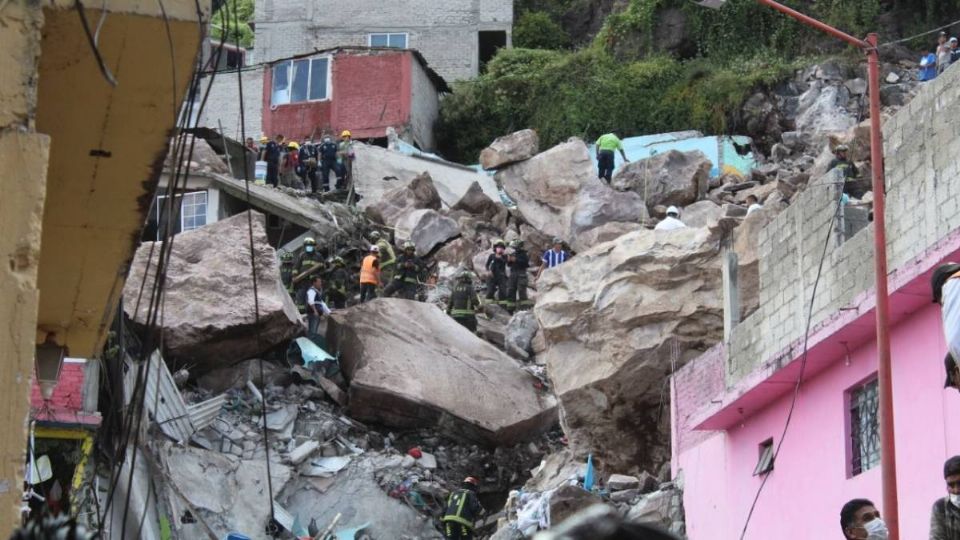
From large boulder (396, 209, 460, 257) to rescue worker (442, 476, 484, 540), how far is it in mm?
10631

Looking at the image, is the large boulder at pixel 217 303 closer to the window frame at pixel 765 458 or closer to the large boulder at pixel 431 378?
the large boulder at pixel 431 378

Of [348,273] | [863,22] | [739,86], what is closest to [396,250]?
[348,273]

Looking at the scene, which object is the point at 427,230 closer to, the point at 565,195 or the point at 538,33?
the point at 565,195

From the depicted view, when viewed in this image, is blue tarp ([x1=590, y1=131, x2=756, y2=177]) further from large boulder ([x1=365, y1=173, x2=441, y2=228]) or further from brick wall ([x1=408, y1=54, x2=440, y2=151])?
brick wall ([x1=408, y1=54, x2=440, y2=151])

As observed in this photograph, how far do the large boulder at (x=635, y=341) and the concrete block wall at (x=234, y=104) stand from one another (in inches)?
885

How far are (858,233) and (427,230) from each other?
18.7 m

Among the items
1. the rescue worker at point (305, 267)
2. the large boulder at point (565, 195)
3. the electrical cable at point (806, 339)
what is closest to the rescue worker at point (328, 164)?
the large boulder at point (565, 195)

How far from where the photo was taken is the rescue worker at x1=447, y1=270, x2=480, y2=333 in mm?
27141

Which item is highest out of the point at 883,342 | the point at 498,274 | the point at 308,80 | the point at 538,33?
the point at 538,33

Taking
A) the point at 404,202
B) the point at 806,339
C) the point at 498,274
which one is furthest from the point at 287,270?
the point at 806,339

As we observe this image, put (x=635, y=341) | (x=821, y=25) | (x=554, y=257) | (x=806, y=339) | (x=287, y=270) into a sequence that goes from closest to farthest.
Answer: (x=821, y=25) < (x=806, y=339) < (x=635, y=341) < (x=554, y=257) < (x=287, y=270)

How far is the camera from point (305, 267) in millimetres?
28859

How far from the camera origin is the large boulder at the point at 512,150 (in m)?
35.5

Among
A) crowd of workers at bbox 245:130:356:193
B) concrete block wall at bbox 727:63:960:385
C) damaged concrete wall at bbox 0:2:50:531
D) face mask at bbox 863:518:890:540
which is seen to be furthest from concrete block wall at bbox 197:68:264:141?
damaged concrete wall at bbox 0:2:50:531
